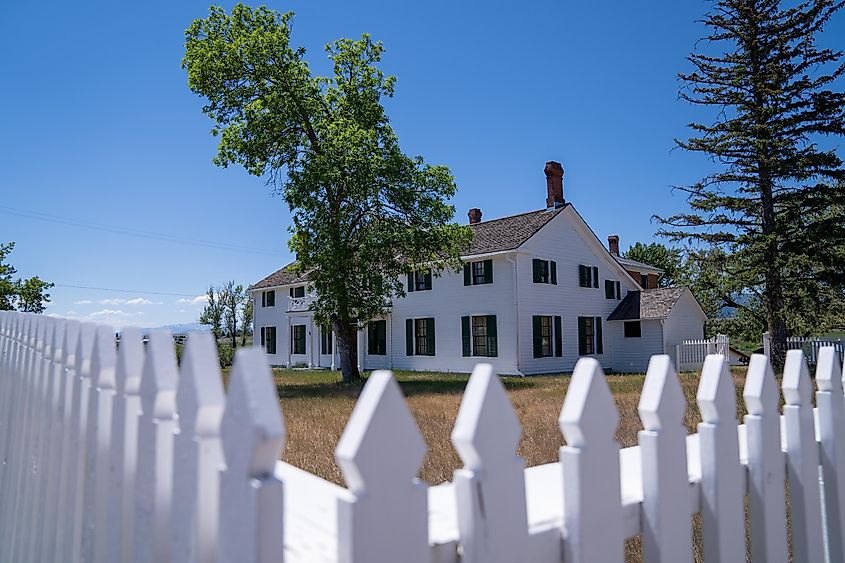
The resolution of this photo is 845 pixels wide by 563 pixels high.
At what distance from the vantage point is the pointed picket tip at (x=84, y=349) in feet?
6.07

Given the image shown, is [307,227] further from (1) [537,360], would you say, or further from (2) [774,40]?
(2) [774,40]

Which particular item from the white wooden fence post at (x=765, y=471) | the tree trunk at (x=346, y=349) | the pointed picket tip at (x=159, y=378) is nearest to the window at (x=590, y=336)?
the tree trunk at (x=346, y=349)

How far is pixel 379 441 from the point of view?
1.09 m

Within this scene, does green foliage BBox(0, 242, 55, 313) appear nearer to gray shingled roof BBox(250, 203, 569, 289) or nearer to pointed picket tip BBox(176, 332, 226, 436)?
gray shingled roof BBox(250, 203, 569, 289)

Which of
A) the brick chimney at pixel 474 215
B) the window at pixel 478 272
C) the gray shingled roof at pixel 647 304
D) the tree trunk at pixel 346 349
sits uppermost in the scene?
the brick chimney at pixel 474 215

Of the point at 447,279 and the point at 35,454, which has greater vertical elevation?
the point at 447,279

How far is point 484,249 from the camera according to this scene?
25.1 meters

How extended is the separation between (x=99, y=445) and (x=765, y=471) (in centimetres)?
203

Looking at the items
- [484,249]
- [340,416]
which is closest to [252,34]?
[484,249]

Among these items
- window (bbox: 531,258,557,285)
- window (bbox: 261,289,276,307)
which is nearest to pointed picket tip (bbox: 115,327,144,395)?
window (bbox: 531,258,557,285)

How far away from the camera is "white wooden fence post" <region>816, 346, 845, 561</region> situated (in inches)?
82.5

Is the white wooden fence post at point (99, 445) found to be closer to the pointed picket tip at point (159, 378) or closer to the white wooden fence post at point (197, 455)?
the pointed picket tip at point (159, 378)

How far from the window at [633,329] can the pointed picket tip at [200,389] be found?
28.9 m

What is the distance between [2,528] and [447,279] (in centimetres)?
2345
